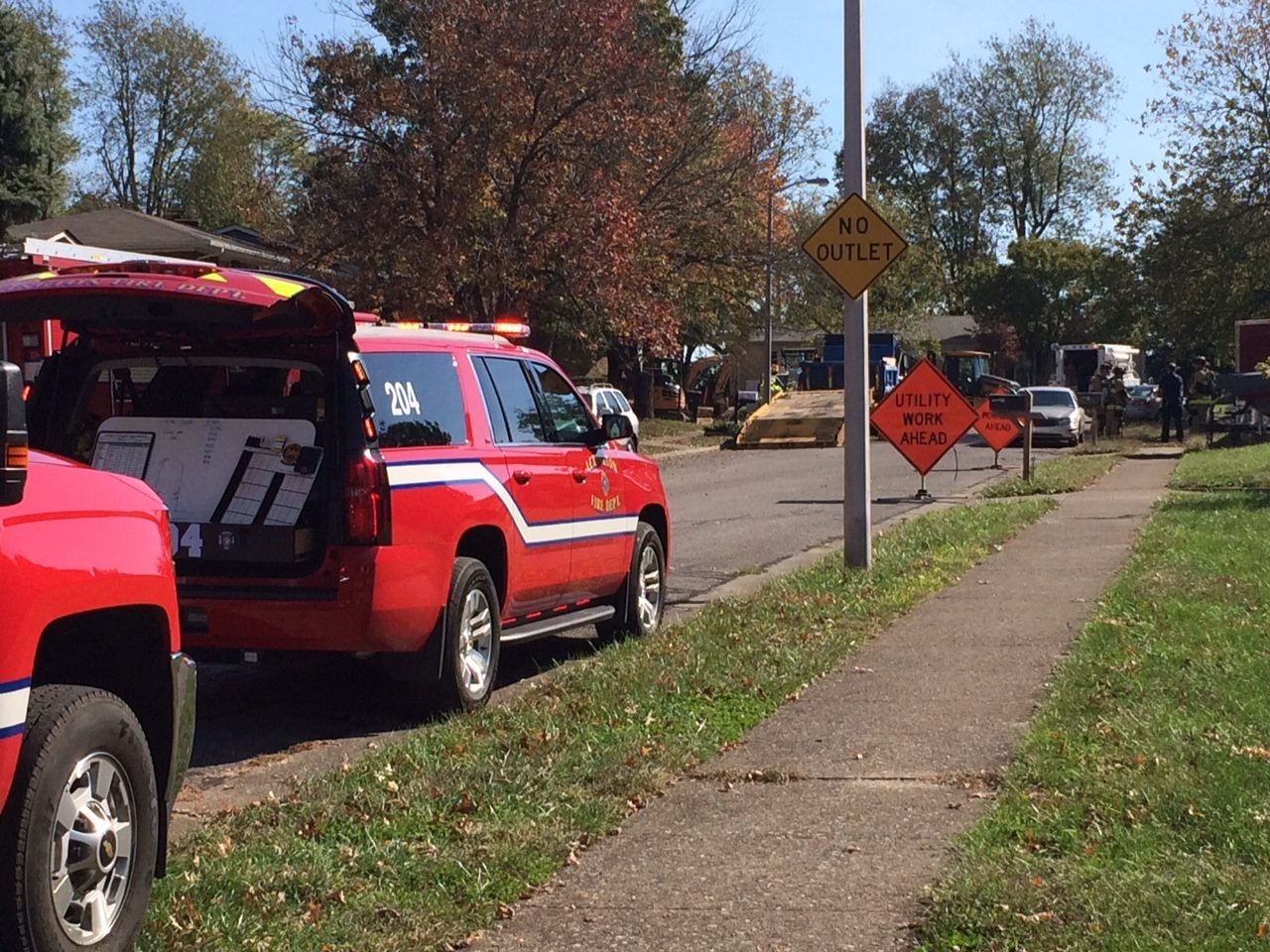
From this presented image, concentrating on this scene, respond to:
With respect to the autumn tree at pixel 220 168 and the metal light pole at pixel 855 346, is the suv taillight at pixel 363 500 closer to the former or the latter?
the metal light pole at pixel 855 346

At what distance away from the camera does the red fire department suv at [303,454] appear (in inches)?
279

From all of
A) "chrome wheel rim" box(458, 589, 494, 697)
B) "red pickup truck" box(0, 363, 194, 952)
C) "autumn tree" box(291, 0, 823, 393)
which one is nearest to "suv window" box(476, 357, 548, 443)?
"chrome wheel rim" box(458, 589, 494, 697)

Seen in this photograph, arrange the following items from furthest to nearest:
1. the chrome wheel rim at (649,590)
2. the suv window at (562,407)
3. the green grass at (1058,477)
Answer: the green grass at (1058,477), the chrome wheel rim at (649,590), the suv window at (562,407)

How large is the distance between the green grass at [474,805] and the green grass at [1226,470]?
12742 millimetres

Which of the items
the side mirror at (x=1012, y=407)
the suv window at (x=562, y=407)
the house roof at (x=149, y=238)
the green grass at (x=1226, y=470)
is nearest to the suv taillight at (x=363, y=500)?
the suv window at (x=562, y=407)

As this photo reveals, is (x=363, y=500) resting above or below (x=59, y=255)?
below

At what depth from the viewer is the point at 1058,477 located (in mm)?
24062

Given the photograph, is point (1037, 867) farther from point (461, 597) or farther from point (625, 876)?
point (461, 597)

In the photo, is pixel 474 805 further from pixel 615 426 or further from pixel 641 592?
pixel 641 592

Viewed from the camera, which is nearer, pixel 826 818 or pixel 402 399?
pixel 826 818

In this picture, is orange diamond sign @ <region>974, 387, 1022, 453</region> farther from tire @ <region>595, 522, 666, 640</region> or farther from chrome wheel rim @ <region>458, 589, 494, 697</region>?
chrome wheel rim @ <region>458, 589, 494, 697</region>

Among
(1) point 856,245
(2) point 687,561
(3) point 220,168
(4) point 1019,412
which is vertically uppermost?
(3) point 220,168

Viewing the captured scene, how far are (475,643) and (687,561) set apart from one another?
23.8 feet

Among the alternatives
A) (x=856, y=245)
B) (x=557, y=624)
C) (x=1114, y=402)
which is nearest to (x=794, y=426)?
(x=1114, y=402)
